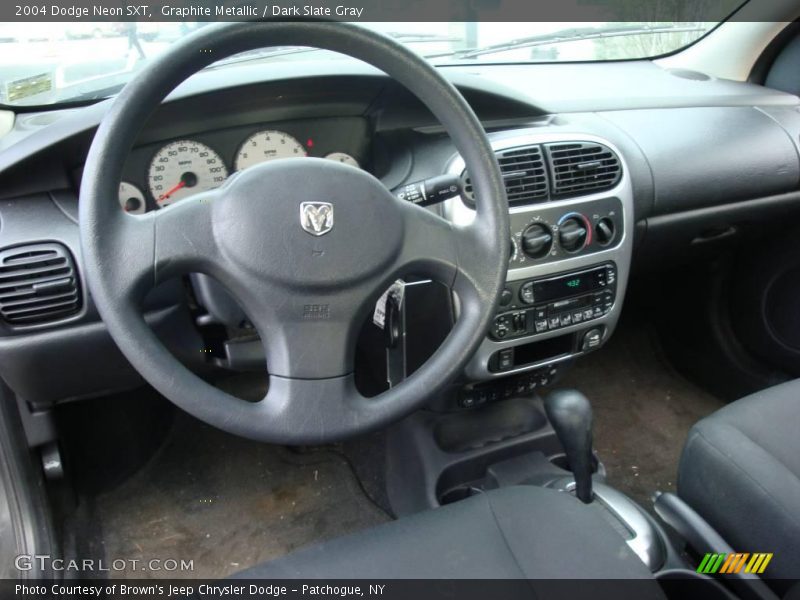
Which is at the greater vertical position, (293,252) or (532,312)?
(293,252)

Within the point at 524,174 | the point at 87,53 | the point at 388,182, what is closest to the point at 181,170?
the point at 87,53

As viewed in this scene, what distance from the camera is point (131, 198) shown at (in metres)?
1.23

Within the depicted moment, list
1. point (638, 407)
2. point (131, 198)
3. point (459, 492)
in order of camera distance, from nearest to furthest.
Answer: point (131, 198), point (459, 492), point (638, 407)

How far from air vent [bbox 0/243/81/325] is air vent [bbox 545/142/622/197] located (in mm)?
900

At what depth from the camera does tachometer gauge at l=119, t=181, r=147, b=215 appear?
1.22 metres

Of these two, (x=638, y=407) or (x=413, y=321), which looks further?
(x=638, y=407)

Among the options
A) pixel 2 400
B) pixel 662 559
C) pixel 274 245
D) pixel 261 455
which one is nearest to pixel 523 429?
pixel 662 559

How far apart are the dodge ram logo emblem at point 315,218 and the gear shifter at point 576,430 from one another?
676 mm

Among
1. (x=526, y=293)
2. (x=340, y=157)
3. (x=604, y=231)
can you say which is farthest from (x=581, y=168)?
(x=340, y=157)

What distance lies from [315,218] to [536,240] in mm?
543

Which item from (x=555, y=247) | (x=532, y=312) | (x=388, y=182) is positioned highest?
(x=388, y=182)

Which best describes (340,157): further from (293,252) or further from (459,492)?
(459,492)

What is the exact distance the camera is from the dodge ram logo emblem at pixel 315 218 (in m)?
0.87

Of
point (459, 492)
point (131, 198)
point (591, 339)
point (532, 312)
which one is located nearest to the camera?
point (131, 198)
